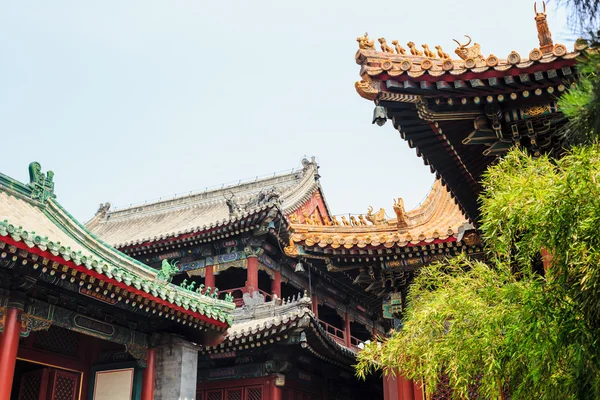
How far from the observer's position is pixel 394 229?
37.8ft

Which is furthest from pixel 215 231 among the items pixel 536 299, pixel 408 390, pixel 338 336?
pixel 536 299

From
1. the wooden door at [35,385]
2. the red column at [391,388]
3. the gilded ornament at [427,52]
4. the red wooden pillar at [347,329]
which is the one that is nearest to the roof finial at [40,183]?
the wooden door at [35,385]

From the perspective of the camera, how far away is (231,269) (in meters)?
17.2

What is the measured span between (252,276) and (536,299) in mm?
11766

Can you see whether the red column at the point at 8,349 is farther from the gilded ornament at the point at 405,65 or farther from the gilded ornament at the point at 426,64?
the gilded ornament at the point at 426,64

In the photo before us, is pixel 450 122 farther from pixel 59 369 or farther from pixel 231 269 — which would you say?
pixel 231 269

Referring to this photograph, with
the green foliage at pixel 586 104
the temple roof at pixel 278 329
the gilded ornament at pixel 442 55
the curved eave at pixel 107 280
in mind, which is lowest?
the green foliage at pixel 586 104

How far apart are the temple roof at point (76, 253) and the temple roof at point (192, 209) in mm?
8235

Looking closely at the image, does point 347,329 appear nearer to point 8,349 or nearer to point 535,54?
point 8,349

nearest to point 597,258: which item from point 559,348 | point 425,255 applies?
point 559,348

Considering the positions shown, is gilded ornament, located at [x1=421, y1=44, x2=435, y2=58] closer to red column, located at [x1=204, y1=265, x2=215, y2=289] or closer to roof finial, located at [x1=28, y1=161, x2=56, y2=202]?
roof finial, located at [x1=28, y1=161, x2=56, y2=202]

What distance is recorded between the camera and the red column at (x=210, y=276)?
16672 mm

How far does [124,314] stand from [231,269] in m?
6.79

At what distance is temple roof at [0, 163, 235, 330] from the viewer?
8.20m
